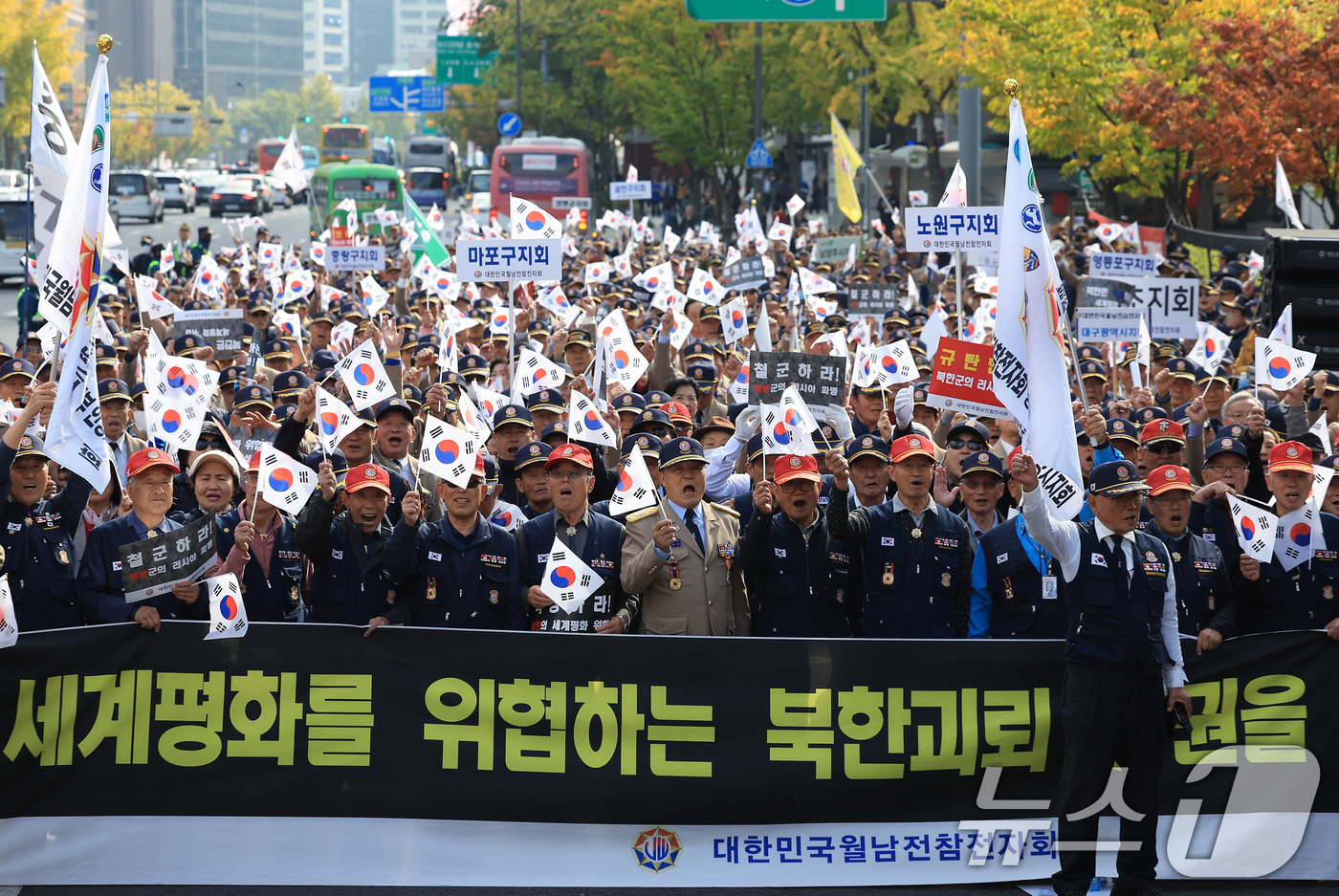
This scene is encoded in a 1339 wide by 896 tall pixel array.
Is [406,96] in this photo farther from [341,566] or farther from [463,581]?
[463,581]

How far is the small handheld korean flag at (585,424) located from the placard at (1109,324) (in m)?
4.45

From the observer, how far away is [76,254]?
764 cm

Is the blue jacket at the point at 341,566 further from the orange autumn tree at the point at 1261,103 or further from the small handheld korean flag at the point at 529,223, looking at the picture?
the orange autumn tree at the point at 1261,103

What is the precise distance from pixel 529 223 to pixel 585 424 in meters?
5.74

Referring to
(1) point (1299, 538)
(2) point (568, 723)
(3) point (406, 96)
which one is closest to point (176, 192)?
(3) point (406, 96)

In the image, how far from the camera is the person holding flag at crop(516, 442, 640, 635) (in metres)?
7.51

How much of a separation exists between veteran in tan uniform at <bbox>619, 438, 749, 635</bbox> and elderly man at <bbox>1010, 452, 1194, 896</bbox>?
1.63 m

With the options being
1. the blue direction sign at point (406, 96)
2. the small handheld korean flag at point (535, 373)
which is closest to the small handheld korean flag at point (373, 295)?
the small handheld korean flag at point (535, 373)

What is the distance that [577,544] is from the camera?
7656mm

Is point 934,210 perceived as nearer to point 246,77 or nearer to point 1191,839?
point 1191,839

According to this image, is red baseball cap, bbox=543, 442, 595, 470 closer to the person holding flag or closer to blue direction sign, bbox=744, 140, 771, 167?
the person holding flag

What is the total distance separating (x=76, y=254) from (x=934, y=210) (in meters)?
6.91

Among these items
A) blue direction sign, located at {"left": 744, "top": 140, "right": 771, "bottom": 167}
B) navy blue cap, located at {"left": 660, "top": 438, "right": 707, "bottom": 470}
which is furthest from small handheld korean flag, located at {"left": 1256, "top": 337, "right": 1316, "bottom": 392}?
blue direction sign, located at {"left": 744, "top": 140, "right": 771, "bottom": 167}

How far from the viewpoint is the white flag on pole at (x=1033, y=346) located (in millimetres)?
6594
